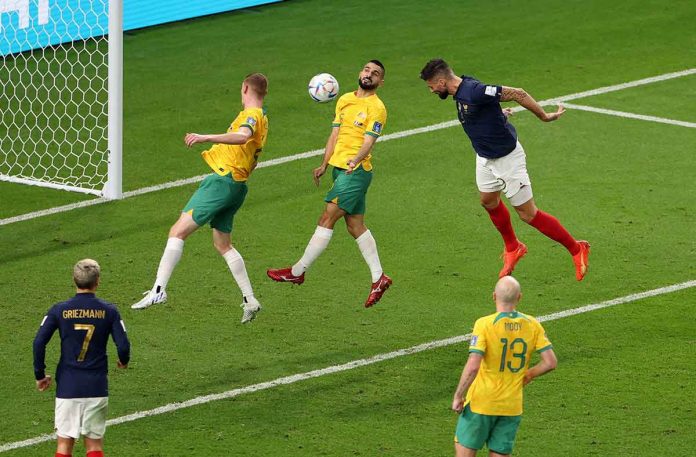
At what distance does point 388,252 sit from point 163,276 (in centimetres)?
326

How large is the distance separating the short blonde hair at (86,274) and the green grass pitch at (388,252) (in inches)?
65.4

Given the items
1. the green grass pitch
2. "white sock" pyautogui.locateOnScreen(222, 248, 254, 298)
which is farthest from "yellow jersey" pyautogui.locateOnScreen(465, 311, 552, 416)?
"white sock" pyautogui.locateOnScreen(222, 248, 254, 298)

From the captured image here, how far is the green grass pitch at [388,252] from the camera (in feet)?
36.7

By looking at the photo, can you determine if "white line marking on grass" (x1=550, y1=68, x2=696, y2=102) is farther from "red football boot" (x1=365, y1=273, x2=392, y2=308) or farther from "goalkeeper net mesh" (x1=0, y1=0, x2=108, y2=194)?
"red football boot" (x1=365, y1=273, x2=392, y2=308)

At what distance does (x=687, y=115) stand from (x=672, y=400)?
8875mm

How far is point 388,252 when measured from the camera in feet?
49.0

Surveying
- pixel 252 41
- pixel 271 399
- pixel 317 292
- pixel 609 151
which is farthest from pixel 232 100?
pixel 271 399

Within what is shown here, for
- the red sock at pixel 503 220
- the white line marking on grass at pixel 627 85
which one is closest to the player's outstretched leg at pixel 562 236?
the red sock at pixel 503 220

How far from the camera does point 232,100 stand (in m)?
19.9

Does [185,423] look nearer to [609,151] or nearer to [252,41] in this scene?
[609,151]

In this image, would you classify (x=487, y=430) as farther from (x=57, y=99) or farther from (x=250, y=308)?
(x=57, y=99)

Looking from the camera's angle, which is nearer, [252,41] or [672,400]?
[672,400]

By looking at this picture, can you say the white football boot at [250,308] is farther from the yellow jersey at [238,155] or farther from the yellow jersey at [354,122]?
the yellow jersey at [354,122]

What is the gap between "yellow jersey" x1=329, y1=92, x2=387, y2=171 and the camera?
12727mm
